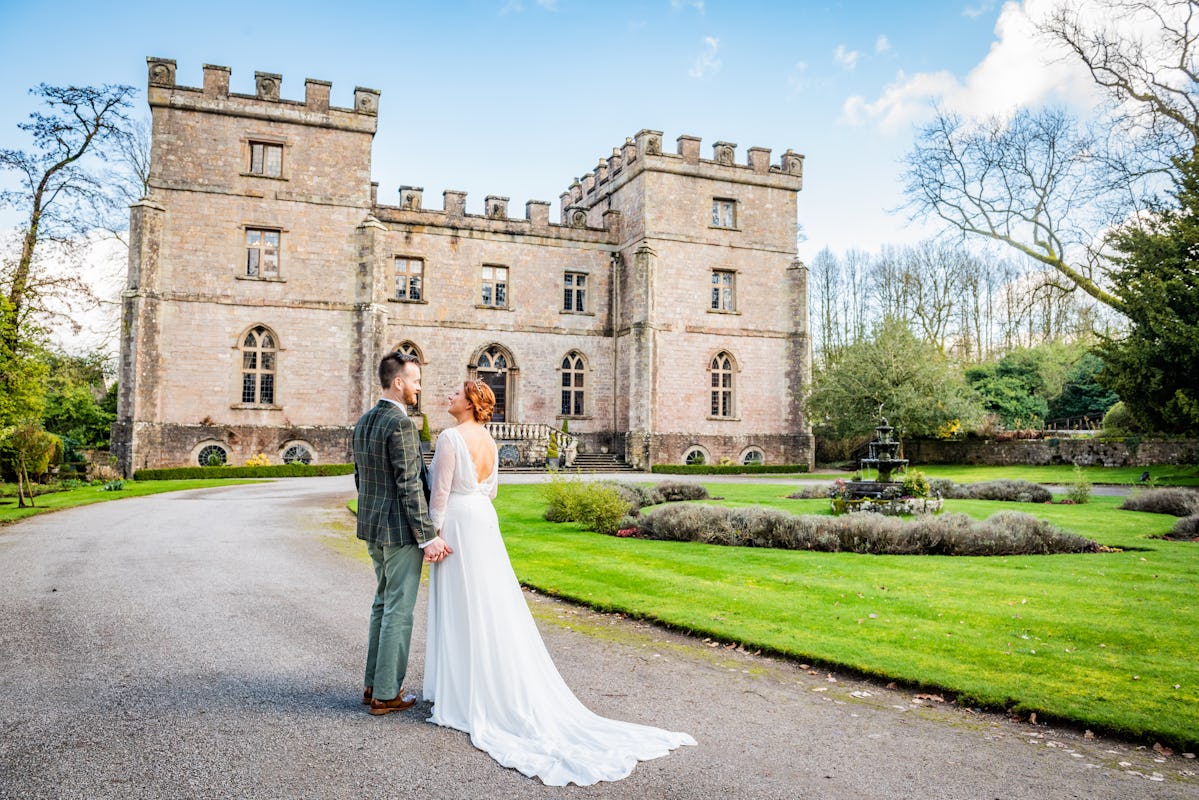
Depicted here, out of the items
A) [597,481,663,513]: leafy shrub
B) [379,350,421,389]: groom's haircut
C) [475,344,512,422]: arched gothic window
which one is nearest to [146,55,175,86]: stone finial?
[475,344,512,422]: arched gothic window

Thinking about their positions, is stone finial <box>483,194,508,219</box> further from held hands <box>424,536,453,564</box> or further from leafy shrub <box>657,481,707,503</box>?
held hands <box>424,536,453,564</box>

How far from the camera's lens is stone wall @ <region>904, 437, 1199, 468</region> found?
28.1m

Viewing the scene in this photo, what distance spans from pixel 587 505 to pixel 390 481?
8962 mm

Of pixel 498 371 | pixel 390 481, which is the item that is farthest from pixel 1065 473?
pixel 390 481

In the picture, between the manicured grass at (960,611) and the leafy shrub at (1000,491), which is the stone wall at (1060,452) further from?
the manicured grass at (960,611)

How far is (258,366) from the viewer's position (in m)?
27.9

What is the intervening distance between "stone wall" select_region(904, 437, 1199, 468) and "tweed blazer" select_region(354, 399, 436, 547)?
27951 millimetres

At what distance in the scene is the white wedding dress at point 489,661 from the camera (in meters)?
4.33

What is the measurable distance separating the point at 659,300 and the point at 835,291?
73.3 ft

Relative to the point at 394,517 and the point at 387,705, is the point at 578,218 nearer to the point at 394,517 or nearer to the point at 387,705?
the point at 394,517

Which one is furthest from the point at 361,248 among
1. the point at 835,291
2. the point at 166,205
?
the point at 835,291

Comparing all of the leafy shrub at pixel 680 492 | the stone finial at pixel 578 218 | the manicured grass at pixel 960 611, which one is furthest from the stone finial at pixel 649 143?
the manicured grass at pixel 960 611

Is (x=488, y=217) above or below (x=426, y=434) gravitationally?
above

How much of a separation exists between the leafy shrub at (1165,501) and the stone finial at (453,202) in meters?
24.0
